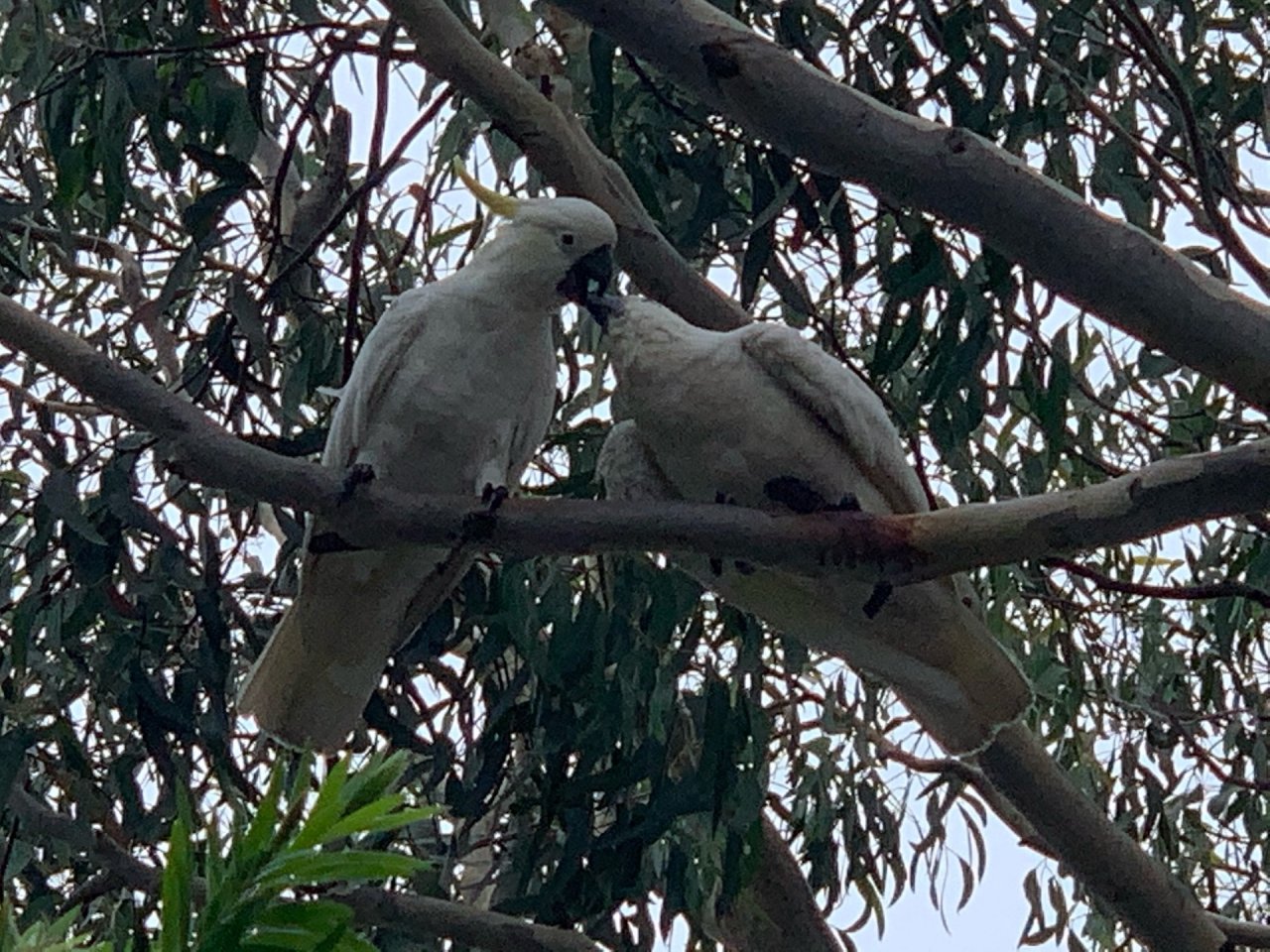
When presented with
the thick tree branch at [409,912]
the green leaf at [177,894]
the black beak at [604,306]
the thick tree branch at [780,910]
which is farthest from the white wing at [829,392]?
the green leaf at [177,894]

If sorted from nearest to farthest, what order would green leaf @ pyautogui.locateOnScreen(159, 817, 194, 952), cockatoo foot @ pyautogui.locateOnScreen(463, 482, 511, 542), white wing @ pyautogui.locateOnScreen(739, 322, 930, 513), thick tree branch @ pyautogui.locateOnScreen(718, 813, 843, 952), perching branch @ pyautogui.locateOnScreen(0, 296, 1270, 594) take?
green leaf @ pyautogui.locateOnScreen(159, 817, 194, 952)
perching branch @ pyautogui.locateOnScreen(0, 296, 1270, 594)
cockatoo foot @ pyautogui.locateOnScreen(463, 482, 511, 542)
white wing @ pyautogui.locateOnScreen(739, 322, 930, 513)
thick tree branch @ pyautogui.locateOnScreen(718, 813, 843, 952)

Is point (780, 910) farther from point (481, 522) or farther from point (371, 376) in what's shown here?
point (481, 522)

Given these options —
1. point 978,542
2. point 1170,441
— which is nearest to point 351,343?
point 978,542

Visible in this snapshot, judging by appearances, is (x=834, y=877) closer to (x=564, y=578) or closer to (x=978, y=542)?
(x=564, y=578)

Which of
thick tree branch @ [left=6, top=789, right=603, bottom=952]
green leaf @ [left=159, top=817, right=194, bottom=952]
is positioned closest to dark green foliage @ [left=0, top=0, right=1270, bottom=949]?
thick tree branch @ [left=6, top=789, right=603, bottom=952]

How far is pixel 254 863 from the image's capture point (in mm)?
741

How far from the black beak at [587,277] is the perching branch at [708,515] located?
566 mm

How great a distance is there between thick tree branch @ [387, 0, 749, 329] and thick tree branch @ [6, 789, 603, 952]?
824mm

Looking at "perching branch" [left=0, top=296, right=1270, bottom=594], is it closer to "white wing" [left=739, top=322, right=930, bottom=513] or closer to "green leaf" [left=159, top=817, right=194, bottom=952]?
"white wing" [left=739, top=322, right=930, bottom=513]

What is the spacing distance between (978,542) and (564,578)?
0.90 meters

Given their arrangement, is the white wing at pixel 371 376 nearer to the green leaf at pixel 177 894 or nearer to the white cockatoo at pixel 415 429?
the white cockatoo at pixel 415 429

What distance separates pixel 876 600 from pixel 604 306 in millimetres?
504

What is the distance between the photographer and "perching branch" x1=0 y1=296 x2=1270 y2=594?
1503mm

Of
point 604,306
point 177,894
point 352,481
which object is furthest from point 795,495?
point 177,894
